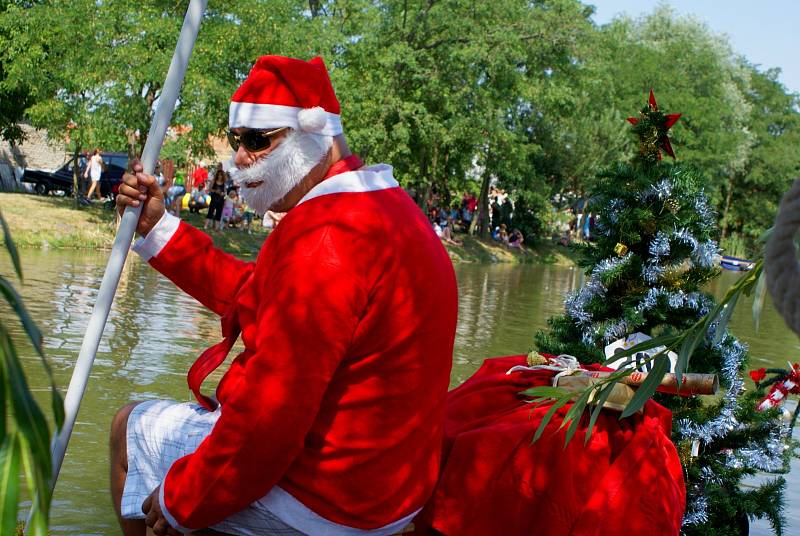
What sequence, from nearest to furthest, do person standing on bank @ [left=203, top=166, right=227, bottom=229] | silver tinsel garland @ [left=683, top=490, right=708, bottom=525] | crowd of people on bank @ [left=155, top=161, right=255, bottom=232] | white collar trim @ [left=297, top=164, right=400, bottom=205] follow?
white collar trim @ [left=297, top=164, right=400, bottom=205] < silver tinsel garland @ [left=683, top=490, right=708, bottom=525] < person standing on bank @ [left=203, top=166, right=227, bottom=229] < crowd of people on bank @ [left=155, top=161, right=255, bottom=232]

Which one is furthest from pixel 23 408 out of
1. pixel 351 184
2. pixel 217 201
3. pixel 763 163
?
pixel 763 163

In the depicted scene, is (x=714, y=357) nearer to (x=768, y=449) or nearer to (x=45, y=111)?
(x=768, y=449)

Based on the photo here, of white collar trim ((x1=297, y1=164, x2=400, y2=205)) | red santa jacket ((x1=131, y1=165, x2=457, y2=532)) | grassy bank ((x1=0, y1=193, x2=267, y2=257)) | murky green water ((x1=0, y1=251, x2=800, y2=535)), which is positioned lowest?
grassy bank ((x1=0, y1=193, x2=267, y2=257))

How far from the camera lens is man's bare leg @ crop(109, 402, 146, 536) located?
3250mm

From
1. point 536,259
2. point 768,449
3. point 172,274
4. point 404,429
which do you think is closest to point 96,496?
point 172,274

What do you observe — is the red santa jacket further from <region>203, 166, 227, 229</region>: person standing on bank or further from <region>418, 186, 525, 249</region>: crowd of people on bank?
<region>418, 186, 525, 249</region>: crowd of people on bank

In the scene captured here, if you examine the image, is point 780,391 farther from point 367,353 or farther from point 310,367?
point 310,367

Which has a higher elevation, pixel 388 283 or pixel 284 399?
pixel 388 283

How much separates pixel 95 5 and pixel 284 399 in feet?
71.9

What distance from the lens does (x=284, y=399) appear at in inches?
109

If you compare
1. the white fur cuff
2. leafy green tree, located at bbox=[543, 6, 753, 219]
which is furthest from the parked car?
the white fur cuff

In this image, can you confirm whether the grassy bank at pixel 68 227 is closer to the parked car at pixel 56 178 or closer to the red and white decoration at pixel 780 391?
the parked car at pixel 56 178

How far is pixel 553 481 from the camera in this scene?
11.6ft

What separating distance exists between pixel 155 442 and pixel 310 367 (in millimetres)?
739
